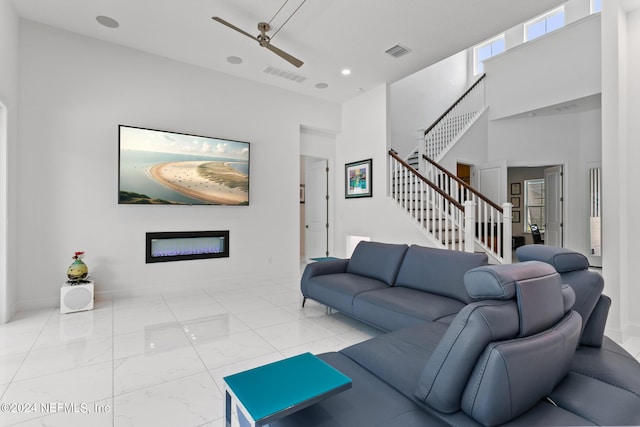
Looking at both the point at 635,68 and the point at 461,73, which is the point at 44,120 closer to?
the point at 635,68


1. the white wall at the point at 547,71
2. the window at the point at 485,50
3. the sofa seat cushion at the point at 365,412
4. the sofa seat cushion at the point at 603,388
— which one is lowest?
the sofa seat cushion at the point at 365,412

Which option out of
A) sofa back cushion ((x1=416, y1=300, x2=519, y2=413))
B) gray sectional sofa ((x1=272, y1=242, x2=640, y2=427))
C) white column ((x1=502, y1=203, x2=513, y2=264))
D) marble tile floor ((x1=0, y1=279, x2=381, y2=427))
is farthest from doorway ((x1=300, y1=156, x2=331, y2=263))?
sofa back cushion ((x1=416, y1=300, x2=519, y2=413))

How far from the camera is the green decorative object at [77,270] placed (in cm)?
373

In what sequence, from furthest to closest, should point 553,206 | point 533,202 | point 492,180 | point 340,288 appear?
point 533,202 → point 492,180 → point 553,206 → point 340,288

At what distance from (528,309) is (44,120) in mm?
5147

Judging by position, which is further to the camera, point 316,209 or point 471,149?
point 471,149

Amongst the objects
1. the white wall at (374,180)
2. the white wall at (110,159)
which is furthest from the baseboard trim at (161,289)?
the white wall at (374,180)

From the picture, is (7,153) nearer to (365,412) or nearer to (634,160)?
(365,412)

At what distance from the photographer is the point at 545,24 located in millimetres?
8883

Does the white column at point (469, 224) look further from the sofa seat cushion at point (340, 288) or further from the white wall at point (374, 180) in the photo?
the sofa seat cushion at point (340, 288)

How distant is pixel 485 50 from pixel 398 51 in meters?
7.99

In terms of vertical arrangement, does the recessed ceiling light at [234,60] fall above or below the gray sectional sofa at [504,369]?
above

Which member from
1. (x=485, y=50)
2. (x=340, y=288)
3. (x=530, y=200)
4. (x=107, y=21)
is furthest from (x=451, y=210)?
(x=485, y=50)

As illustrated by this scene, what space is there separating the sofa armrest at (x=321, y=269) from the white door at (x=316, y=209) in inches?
114
